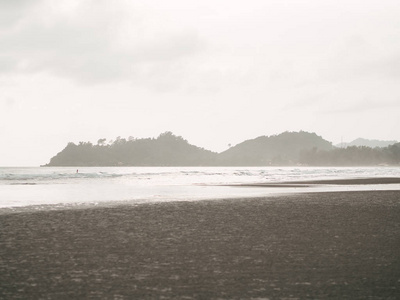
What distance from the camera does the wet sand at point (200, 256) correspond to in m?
8.92

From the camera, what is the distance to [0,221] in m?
20.0

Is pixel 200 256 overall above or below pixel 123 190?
below

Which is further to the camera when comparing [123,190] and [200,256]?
[123,190]

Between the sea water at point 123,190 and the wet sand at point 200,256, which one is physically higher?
the sea water at point 123,190

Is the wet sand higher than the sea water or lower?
lower

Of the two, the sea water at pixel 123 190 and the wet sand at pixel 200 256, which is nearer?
the wet sand at pixel 200 256

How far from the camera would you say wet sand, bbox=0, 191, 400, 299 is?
29.3 ft

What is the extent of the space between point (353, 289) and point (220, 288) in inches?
98.6

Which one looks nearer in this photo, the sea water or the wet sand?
the wet sand

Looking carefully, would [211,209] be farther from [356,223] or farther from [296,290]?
[296,290]

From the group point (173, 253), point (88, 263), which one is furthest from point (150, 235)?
point (88, 263)

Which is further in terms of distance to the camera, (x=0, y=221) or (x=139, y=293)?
(x=0, y=221)

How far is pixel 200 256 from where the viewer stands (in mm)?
12289

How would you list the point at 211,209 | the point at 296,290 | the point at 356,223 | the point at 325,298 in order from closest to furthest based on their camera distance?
the point at 325,298
the point at 296,290
the point at 356,223
the point at 211,209
